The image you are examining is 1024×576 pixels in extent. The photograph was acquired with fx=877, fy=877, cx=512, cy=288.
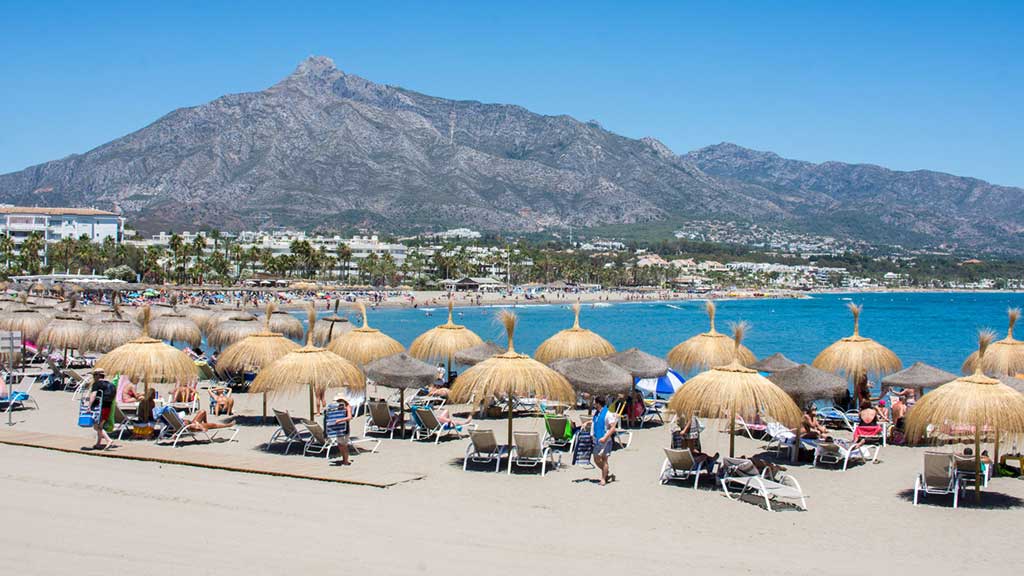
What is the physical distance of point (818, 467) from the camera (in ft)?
39.4

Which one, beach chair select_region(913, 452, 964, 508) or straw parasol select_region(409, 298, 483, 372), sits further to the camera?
straw parasol select_region(409, 298, 483, 372)

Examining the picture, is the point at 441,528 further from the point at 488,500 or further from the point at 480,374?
the point at 480,374

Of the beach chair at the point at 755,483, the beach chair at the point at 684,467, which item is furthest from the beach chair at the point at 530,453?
the beach chair at the point at 755,483

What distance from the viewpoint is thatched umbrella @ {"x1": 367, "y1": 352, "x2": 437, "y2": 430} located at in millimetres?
13648

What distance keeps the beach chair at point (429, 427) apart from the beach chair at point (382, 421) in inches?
15.1

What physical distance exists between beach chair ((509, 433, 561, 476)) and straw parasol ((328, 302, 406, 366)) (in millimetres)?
6296

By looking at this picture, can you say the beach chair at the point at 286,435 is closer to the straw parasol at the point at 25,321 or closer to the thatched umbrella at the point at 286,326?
the thatched umbrella at the point at 286,326

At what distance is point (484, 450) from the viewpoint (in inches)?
455

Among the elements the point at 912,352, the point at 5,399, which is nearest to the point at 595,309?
the point at 912,352

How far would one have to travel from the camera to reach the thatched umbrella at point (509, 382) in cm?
1145

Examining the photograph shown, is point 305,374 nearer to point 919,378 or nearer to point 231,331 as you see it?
point 231,331

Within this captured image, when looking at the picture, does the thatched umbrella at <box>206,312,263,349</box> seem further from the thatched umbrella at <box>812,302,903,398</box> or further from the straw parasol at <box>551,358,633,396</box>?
the thatched umbrella at <box>812,302,903,398</box>

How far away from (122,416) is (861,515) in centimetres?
1021

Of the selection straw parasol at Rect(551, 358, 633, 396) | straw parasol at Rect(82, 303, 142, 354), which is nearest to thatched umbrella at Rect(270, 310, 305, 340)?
straw parasol at Rect(82, 303, 142, 354)
